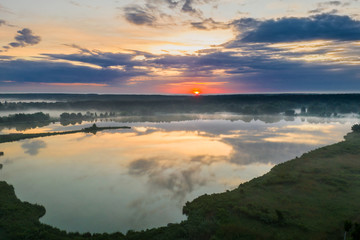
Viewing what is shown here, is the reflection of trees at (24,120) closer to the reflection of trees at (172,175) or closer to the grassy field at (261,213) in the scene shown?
the reflection of trees at (172,175)

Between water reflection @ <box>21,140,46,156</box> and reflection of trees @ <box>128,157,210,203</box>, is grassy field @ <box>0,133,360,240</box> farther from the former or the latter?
water reflection @ <box>21,140,46,156</box>

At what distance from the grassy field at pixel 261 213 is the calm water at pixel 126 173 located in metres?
2.14

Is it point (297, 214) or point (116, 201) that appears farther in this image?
point (116, 201)

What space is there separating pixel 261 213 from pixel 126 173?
82.0ft

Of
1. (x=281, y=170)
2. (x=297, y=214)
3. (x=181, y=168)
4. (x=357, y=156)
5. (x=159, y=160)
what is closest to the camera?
(x=297, y=214)

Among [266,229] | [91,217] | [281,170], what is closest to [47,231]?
[91,217]

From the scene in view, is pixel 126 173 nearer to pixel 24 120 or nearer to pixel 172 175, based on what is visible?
pixel 172 175

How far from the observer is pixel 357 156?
4822 cm

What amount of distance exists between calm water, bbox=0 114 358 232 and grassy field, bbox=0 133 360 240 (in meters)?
2.14

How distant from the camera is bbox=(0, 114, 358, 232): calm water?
27.5 metres

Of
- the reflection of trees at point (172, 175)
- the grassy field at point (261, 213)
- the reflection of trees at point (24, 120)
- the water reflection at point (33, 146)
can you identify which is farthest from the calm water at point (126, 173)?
the reflection of trees at point (24, 120)

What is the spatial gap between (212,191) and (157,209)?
868cm

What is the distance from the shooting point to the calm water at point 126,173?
90.1 feet

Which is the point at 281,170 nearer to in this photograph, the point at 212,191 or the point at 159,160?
the point at 212,191
